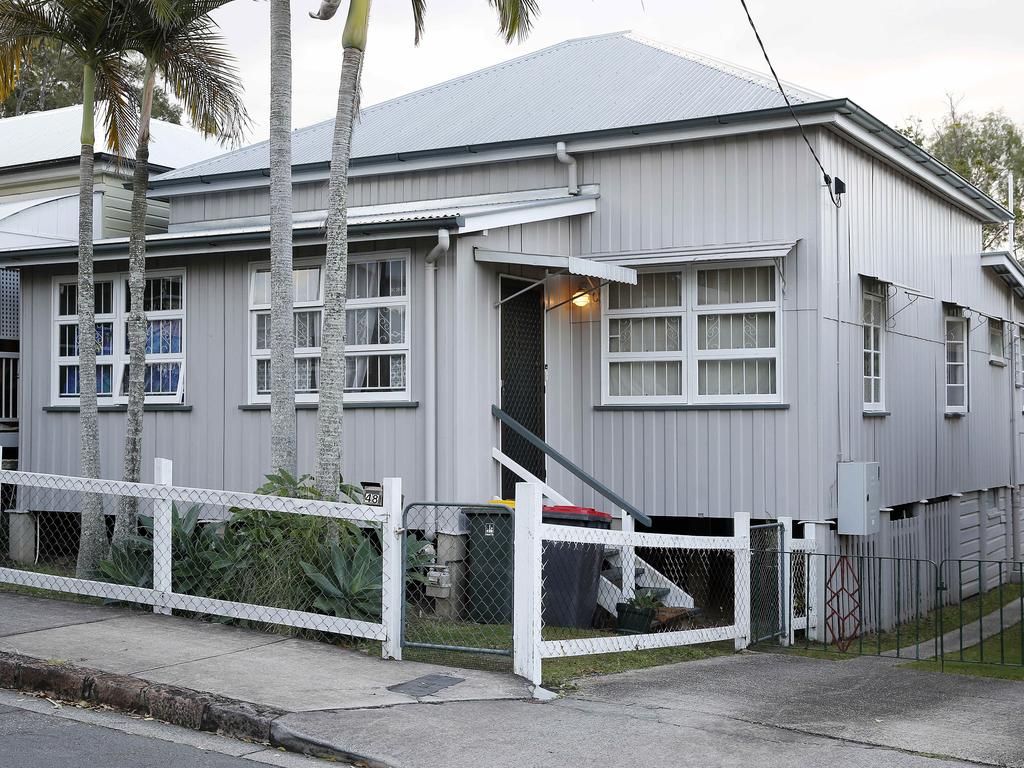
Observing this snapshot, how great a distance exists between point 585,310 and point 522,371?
4.61 ft

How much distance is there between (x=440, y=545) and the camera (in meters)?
11.2

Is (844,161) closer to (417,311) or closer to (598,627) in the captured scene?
(417,311)

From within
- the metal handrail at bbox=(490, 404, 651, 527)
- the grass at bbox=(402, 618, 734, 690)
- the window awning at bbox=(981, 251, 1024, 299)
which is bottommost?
the grass at bbox=(402, 618, 734, 690)

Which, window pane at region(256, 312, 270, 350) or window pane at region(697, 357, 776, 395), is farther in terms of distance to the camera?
window pane at region(256, 312, 270, 350)

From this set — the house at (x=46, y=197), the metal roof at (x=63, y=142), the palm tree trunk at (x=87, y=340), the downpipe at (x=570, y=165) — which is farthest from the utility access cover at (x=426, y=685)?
the metal roof at (x=63, y=142)

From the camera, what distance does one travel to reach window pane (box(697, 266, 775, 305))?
12.6 meters

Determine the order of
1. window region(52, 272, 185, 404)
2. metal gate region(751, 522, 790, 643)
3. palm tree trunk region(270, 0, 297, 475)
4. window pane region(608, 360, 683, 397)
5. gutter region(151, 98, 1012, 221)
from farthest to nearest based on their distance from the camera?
window region(52, 272, 185, 404) → window pane region(608, 360, 683, 397) → gutter region(151, 98, 1012, 221) → metal gate region(751, 522, 790, 643) → palm tree trunk region(270, 0, 297, 475)

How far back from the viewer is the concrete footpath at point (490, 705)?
6281 millimetres

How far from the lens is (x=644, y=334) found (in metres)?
13.2

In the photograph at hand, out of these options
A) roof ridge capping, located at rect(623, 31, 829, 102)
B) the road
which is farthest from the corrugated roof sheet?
the road

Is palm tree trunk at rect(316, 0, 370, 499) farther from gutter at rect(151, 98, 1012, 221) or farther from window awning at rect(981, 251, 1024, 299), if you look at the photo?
window awning at rect(981, 251, 1024, 299)

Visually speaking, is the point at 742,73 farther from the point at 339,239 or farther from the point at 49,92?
the point at 49,92

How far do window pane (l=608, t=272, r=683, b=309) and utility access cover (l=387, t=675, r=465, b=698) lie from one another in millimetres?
6478

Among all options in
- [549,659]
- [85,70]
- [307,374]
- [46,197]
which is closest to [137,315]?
[307,374]
